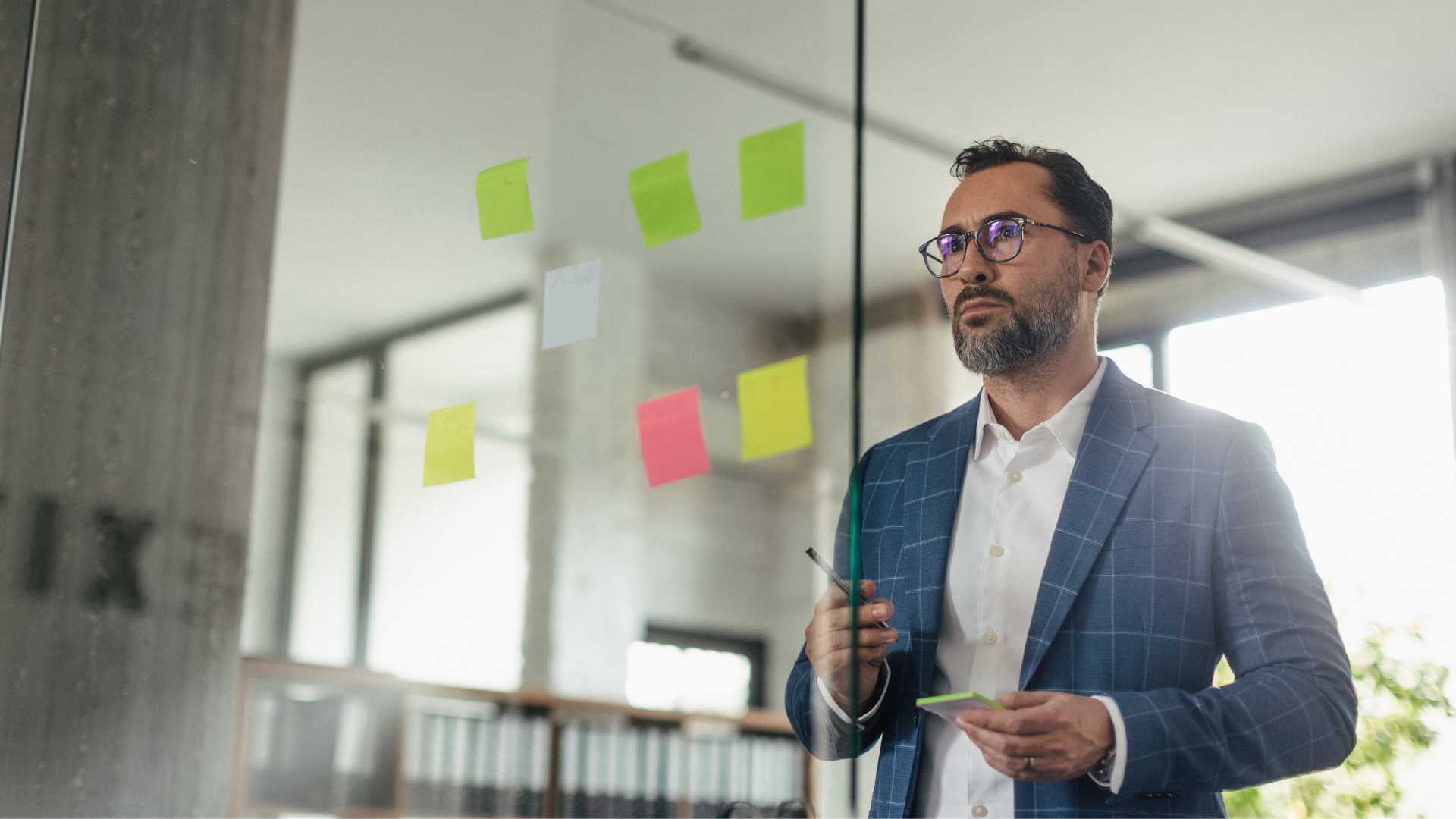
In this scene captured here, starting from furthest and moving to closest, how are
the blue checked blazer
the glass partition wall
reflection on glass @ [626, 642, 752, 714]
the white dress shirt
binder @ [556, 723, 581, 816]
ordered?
binder @ [556, 723, 581, 816] < reflection on glass @ [626, 642, 752, 714] < the glass partition wall < the white dress shirt < the blue checked blazer

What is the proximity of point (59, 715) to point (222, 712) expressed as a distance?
Result: 0.18 metres

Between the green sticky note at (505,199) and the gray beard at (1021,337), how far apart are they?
0.54 m

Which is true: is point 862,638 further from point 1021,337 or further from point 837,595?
point 1021,337

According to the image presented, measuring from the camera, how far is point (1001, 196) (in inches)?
49.1

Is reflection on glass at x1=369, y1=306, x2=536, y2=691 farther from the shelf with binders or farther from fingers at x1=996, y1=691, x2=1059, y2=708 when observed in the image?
fingers at x1=996, y1=691, x2=1059, y2=708

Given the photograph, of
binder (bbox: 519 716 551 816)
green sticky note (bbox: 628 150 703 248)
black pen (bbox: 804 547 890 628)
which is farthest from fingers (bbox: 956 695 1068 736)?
binder (bbox: 519 716 551 816)

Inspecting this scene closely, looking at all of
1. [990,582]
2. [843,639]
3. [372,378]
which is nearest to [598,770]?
[372,378]

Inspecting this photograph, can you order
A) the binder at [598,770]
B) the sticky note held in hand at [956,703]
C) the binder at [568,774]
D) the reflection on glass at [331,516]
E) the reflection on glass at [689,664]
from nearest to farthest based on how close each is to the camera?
the sticky note held in hand at [956,703]
the reflection on glass at [331,516]
the reflection on glass at [689,664]
the binder at [568,774]
the binder at [598,770]

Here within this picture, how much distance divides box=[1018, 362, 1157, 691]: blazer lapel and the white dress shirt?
1.1 inches

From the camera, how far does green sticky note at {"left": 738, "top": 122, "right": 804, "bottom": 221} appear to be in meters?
1.28

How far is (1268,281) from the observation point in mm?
4828

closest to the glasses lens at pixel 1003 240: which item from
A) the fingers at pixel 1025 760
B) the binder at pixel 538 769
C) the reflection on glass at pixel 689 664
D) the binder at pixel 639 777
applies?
the fingers at pixel 1025 760

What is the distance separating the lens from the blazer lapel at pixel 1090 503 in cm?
110

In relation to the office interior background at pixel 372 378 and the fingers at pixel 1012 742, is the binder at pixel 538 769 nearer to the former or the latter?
the office interior background at pixel 372 378
